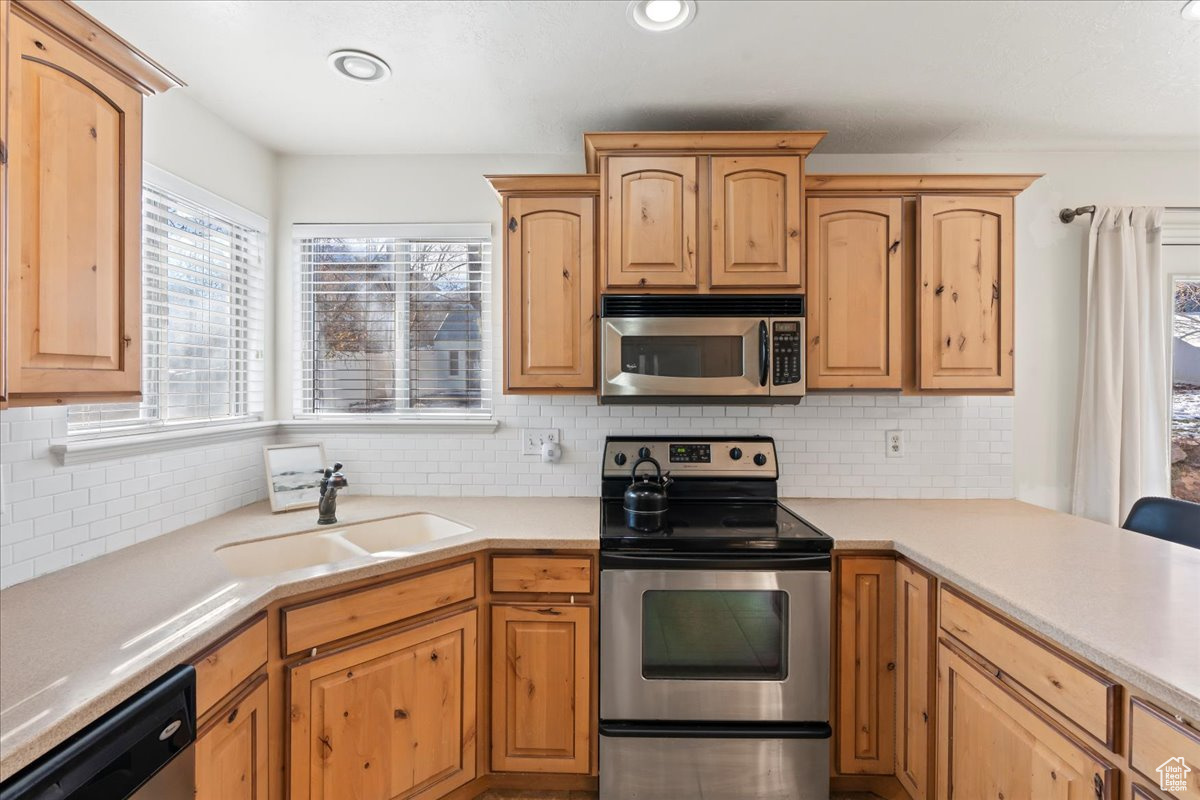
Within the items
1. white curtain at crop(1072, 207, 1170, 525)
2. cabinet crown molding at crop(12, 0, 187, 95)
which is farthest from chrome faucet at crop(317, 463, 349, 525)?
white curtain at crop(1072, 207, 1170, 525)

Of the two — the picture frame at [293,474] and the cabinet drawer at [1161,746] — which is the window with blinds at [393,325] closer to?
the picture frame at [293,474]

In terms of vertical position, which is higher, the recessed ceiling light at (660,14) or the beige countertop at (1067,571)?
the recessed ceiling light at (660,14)

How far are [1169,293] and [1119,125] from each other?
81 cm

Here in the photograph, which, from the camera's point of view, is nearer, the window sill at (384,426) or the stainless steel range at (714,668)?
the stainless steel range at (714,668)

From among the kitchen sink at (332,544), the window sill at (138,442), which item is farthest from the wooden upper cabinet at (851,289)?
the window sill at (138,442)

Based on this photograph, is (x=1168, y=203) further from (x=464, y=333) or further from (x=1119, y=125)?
(x=464, y=333)

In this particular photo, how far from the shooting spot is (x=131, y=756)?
3.14ft

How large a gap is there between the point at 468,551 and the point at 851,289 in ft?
5.82

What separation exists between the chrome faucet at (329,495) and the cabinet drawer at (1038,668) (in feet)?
6.68

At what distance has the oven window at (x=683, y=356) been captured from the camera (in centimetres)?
209

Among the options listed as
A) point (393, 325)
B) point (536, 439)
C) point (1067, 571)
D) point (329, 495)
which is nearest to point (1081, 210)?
point (1067, 571)

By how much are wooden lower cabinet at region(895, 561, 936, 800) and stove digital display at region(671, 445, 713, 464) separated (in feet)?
2.67

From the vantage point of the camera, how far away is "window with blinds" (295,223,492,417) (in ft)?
8.25

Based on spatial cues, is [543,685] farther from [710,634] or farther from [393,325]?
[393,325]
